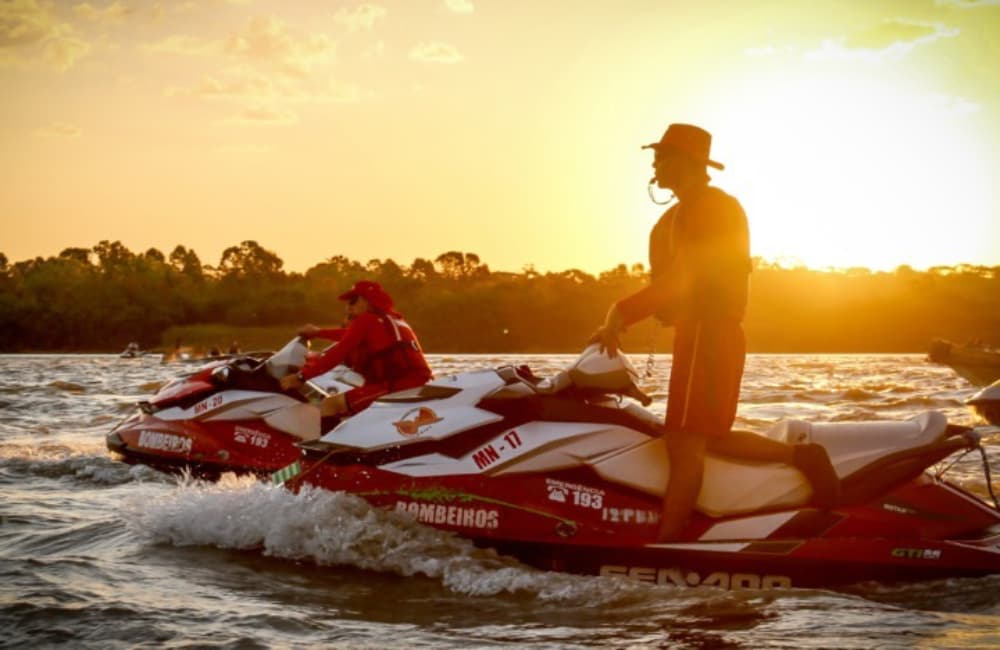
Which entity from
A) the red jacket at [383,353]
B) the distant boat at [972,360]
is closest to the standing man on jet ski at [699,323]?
the red jacket at [383,353]

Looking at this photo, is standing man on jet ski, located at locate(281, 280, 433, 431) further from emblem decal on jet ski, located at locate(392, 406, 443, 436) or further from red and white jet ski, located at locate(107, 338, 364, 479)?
emblem decal on jet ski, located at locate(392, 406, 443, 436)

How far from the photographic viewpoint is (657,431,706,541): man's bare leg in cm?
501

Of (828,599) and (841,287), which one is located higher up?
(841,287)

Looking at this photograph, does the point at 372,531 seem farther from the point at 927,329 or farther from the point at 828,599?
the point at 927,329

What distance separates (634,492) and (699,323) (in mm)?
911

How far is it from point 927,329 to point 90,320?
278ft

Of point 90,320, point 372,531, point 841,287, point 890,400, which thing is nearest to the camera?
point 372,531

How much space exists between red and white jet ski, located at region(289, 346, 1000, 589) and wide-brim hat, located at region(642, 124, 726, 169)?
1109 millimetres

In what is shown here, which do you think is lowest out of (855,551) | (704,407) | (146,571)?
(146,571)

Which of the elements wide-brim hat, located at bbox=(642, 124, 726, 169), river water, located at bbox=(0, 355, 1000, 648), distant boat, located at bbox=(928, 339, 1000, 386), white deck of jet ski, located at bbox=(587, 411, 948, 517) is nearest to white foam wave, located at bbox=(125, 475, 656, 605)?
river water, located at bbox=(0, 355, 1000, 648)

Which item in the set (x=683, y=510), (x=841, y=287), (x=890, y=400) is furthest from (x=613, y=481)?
(x=841, y=287)

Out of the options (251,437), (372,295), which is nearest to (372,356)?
(372,295)

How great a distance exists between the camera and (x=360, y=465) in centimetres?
555

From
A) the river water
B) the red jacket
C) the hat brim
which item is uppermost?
the hat brim
